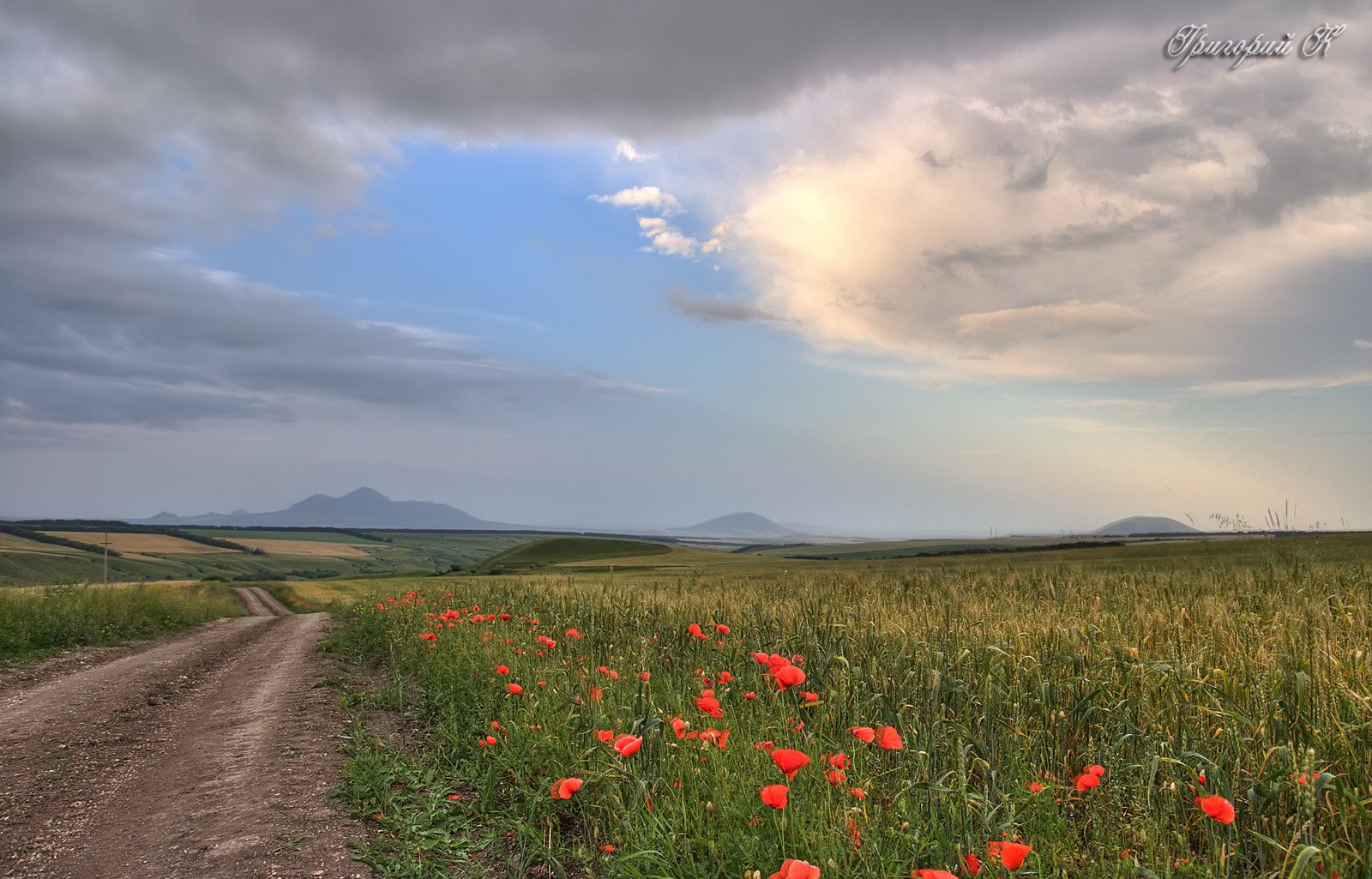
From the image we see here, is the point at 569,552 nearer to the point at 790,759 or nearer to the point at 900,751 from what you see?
the point at 900,751

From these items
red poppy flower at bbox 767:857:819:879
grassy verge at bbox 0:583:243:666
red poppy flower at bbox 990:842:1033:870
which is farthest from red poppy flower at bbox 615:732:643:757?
grassy verge at bbox 0:583:243:666

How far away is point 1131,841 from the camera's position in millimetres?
4270

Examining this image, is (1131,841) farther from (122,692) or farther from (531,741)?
(122,692)

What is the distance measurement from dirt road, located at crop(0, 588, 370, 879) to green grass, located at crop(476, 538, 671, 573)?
75.4 meters

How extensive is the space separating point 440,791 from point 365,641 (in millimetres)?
11033

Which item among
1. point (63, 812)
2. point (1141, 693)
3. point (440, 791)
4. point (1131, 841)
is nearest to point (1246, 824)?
point (1131, 841)

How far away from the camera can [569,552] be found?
102 m

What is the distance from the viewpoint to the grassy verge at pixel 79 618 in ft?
52.1

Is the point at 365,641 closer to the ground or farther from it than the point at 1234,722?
closer to the ground

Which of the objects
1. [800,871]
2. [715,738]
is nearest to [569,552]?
[715,738]

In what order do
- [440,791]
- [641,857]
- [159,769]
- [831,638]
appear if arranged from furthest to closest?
[831,638], [159,769], [440,791], [641,857]

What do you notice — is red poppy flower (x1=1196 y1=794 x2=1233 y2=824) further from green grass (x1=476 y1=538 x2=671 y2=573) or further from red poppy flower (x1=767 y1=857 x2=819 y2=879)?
green grass (x1=476 y1=538 x2=671 y2=573)

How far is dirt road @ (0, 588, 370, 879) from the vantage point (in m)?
5.24

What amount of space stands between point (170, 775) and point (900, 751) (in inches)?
281
